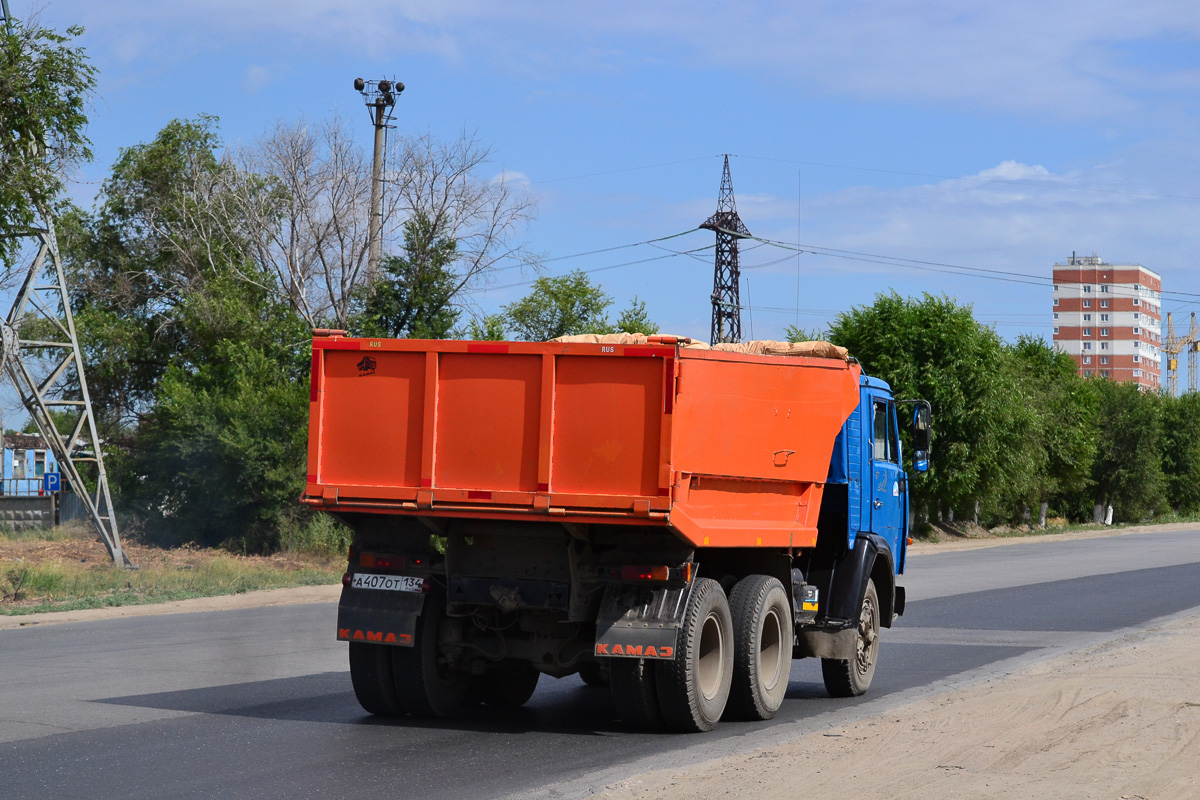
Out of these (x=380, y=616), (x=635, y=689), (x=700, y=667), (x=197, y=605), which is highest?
(x=380, y=616)

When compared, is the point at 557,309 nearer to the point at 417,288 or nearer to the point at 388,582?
the point at 417,288

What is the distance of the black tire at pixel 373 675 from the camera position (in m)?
9.47

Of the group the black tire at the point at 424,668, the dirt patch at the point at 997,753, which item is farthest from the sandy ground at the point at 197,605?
the dirt patch at the point at 997,753

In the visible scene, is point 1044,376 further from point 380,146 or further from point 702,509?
point 702,509

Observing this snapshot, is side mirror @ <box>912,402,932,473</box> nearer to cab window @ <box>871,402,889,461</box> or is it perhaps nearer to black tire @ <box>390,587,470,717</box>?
cab window @ <box>871,402,889,461</box>

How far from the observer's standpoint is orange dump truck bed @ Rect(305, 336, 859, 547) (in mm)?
8422

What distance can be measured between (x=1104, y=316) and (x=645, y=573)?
17672cm

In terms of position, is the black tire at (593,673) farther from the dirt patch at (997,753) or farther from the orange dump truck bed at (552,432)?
Result: the dirt patch at (997,753)

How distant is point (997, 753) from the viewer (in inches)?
305

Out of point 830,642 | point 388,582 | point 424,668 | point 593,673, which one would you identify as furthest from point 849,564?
point 388,582

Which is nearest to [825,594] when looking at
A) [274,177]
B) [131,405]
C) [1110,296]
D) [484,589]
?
[484,589]

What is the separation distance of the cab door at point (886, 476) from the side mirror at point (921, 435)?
0.20 metres

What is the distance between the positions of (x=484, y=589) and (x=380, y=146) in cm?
2799

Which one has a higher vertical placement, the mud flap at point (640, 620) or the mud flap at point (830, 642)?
the mud flap at point (640, 620)
